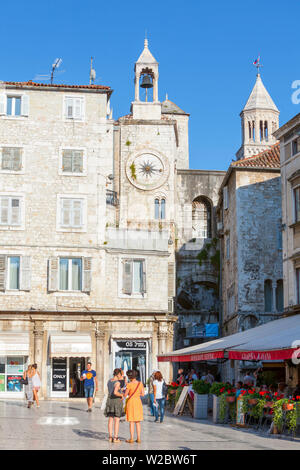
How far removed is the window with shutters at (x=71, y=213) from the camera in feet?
111

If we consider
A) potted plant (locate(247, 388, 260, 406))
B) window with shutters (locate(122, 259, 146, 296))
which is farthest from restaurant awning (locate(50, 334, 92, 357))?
potted plant (locate(247, 388, 260, 406))

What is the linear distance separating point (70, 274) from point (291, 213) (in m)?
10.8

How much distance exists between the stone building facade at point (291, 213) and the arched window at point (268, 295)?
10082mm

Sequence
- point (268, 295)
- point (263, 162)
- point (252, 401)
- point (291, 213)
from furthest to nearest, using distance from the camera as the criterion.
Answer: point (263, 162), point (268, 295), point (291, 213), point (252, 401)

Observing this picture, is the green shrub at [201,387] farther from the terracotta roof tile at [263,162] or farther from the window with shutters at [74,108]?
the terracotta roof tile at [263,162]

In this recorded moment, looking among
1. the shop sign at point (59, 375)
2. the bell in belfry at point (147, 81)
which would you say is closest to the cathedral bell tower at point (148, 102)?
the bell in belfry at point (147, 81)

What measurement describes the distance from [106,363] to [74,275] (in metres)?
4.15

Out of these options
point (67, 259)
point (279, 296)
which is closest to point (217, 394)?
point (67, 259)

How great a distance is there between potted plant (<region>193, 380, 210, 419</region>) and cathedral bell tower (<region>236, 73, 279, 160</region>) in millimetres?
52528

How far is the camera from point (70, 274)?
109 feet

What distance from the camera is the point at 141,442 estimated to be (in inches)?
569

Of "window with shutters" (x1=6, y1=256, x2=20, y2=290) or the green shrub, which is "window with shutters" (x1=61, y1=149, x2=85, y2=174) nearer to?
"window with shutters" (x1=6, y1=256, x2=20, y2=290)

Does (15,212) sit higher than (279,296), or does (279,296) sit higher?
(15,212)

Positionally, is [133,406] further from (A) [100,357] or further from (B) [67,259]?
(B) [67,259]
